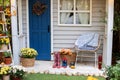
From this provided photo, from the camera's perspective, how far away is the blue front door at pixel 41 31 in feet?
25.7

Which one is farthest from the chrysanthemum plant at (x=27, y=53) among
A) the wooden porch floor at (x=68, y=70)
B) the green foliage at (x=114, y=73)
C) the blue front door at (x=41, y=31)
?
the green foliage at (x=114, y=73)

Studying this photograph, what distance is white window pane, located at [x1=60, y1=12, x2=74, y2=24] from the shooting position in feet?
25.8

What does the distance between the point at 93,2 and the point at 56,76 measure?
2672mm

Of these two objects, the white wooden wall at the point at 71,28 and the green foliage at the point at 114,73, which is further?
the white wooden wall at the point at 71,28

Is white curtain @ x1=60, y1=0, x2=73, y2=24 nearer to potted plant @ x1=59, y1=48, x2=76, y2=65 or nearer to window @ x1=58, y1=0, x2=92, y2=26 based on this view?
window @ x1=58, y1=0, x2=92, y2=26

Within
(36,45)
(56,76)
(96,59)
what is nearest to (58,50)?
(36,45)

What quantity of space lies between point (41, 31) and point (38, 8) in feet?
2.37

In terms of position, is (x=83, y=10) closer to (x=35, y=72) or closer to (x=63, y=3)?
(x=63, y=3)

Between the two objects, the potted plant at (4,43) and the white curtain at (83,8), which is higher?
the white curtain at (83,8)

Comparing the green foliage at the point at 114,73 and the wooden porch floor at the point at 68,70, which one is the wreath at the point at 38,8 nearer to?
the wooden porch floor at the point at 68,70

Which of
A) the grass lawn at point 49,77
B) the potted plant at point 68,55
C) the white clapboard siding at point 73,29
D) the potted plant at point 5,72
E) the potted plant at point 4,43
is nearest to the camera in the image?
the potted plant at point 5,72

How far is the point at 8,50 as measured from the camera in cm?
599

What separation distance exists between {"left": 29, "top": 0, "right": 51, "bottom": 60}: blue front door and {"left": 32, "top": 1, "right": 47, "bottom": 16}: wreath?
67 millimetres

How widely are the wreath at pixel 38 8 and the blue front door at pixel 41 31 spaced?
2.7 inches
